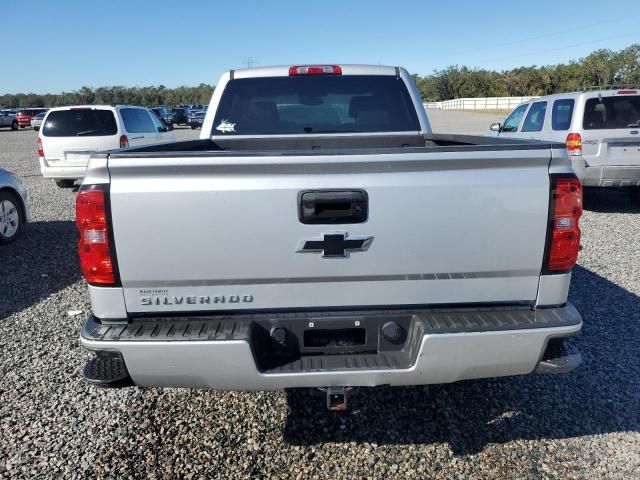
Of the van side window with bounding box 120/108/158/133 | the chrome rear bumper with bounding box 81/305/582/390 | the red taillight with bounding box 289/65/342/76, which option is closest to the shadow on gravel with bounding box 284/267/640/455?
the chrome rear bumper with bounding box 81/305/582/390

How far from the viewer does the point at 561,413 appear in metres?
3.16

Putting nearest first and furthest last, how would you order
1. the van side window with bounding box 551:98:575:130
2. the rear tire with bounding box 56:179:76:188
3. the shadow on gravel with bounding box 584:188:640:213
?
the van side window with bounding box 551:98:575:130
the shadow on gravel with bounding box 584:188:640:213
the rear tire with bounding box 56:179:76:188

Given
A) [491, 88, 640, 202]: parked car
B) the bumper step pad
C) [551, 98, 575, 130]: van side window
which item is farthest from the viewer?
[551, 98, 575, 130]: van side window

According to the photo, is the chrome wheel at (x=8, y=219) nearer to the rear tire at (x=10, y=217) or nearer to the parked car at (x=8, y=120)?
the rear tire at (x=10, y=217)

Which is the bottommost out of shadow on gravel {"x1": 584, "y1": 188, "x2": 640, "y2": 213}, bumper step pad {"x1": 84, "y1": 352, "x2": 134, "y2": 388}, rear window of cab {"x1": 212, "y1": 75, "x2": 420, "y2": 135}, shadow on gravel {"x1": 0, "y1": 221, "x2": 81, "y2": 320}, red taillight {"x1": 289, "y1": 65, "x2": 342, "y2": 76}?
shadow on gravel {"x1": 584, "y1": 188, "x2": 640, "y2": 213}

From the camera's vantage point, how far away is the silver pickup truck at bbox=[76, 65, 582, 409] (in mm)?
2207

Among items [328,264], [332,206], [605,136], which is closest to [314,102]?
[332,206]

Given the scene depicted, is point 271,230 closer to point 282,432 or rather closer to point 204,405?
point 282,432

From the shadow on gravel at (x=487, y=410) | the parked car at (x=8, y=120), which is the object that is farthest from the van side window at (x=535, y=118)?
the parked car at (x=8, y=120)

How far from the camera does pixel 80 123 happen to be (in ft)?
35.7

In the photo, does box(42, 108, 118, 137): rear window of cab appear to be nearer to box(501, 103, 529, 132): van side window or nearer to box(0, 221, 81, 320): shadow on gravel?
box(0, 221, 81, 320): shadow on gravel

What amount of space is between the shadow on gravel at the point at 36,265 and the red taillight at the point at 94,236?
3.26 metres

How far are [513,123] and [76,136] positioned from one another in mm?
9530

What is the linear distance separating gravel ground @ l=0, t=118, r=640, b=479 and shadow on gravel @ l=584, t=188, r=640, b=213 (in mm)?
5808
